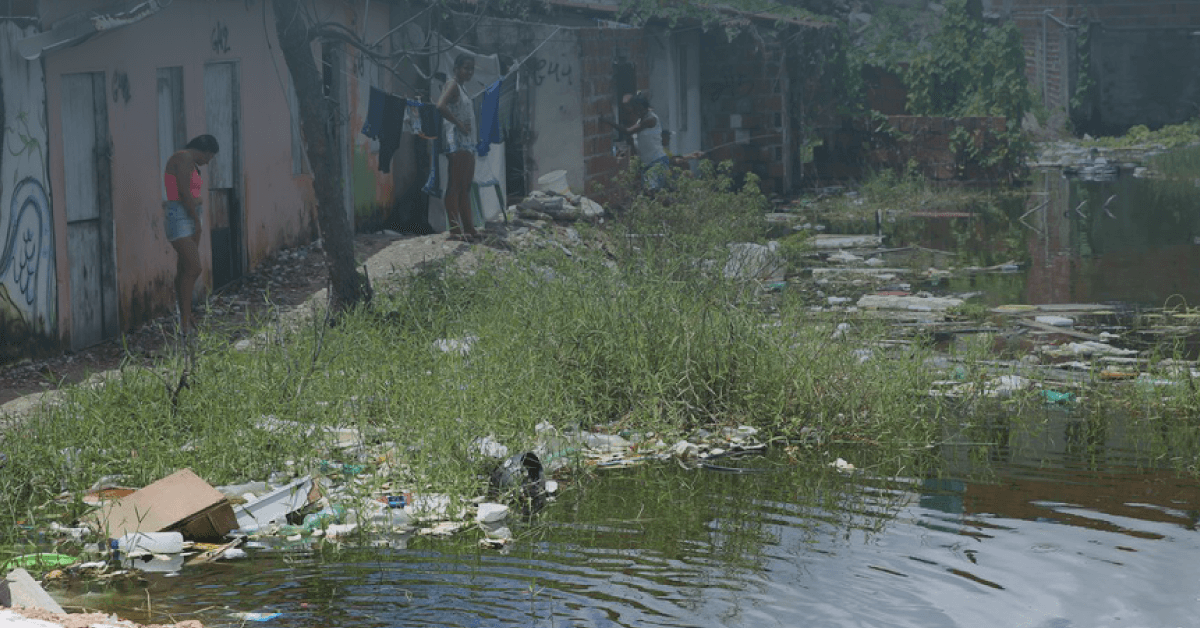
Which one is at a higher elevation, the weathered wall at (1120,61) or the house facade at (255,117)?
the weathered wall at (1120,61)

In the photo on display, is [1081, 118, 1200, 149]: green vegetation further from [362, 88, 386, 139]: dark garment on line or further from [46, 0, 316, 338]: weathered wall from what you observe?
[46, 0, 316, 338]: weathered wall

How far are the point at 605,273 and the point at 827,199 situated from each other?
10.7m

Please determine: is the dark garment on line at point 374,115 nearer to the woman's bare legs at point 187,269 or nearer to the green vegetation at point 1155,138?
the woman's bare legs at point 187,269

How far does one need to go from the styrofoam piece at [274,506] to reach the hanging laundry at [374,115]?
26.6ft

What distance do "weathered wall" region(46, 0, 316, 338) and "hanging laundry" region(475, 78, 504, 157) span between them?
2.07 meters

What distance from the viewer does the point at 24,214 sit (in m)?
8.79

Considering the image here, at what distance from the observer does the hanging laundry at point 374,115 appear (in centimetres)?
1386

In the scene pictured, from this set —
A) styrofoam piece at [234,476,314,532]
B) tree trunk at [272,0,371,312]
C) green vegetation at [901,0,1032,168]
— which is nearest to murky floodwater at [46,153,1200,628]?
styrofoam piece at [234,476,314,532]

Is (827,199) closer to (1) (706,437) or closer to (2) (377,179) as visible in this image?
(2) (377,179)

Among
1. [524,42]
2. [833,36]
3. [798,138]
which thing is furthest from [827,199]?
[524,42]

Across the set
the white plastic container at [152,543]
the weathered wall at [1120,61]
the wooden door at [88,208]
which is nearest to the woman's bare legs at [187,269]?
the wooden door at [88,208]

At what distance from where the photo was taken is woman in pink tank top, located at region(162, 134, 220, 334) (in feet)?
32.7

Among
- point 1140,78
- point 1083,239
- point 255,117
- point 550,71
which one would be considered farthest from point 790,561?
point 1140,78

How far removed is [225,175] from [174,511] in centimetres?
649
